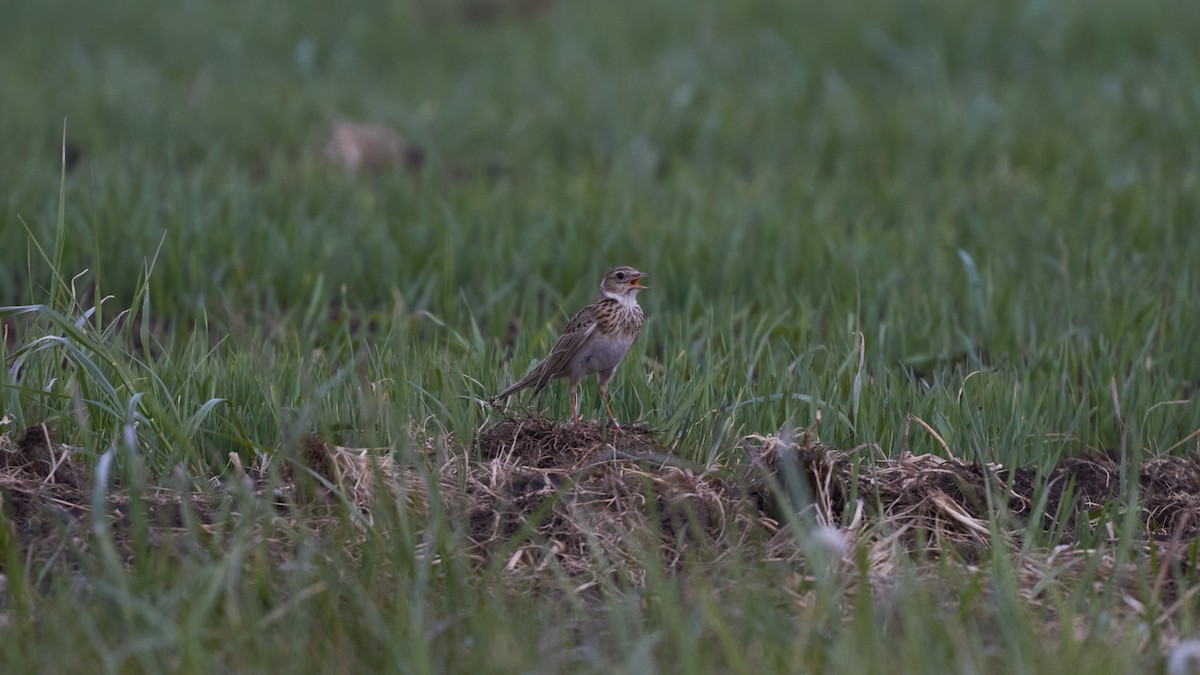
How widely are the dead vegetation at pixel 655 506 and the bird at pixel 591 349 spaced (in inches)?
11.4

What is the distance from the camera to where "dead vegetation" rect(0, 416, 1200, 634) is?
345cm

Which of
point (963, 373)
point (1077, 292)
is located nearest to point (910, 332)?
point (963, 373)

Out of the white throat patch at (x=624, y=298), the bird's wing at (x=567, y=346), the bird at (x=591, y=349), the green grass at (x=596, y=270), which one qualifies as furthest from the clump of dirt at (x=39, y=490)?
the white throat patch at (x=624, y=298)

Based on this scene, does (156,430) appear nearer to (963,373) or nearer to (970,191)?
(963,373)

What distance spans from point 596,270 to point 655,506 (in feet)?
10.3

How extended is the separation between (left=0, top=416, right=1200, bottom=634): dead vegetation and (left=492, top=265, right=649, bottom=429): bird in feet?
0.95

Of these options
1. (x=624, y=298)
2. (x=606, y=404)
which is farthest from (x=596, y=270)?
(x=606, y=404)

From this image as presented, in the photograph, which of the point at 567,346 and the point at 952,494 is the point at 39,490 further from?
the point at 952,494

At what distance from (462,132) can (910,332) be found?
4747mm

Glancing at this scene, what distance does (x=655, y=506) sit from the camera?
12.2 feet

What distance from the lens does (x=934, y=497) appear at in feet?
12.6

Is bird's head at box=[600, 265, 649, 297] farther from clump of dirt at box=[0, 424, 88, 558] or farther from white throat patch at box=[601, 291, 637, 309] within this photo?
clump of dirt at box=[0, 424, 88, 558]

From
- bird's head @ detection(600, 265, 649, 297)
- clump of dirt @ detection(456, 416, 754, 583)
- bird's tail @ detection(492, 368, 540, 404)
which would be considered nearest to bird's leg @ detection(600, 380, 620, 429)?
clump of dirt @ detection(456, 416, 754, 583)

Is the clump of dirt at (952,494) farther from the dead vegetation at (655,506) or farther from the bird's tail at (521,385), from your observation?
the bird's tail at (521,385)
